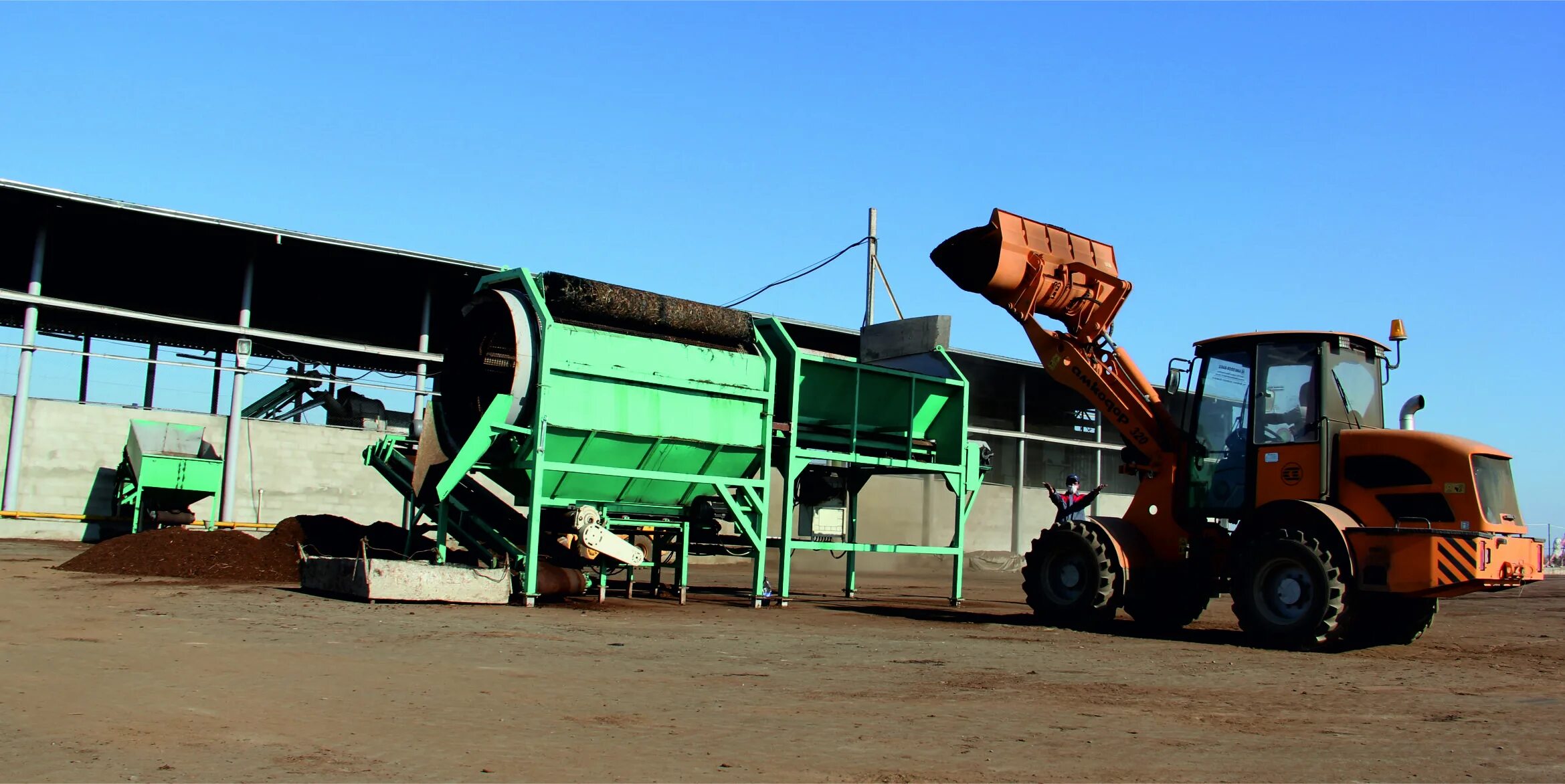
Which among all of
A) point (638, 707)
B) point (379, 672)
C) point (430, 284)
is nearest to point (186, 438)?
point (430, 284)

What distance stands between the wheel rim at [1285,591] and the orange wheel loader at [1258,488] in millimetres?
14

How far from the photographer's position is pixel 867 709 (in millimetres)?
6516

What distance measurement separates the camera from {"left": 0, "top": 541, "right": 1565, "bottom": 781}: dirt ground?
4.97 metres

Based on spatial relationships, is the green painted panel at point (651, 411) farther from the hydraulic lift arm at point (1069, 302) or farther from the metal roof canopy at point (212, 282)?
the metal roof canopy at point (212, 282)

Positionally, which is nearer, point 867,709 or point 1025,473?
point 867,709

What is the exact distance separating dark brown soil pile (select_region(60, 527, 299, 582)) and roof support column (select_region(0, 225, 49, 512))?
964 centimetres

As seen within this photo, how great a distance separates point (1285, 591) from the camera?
35.7 feet

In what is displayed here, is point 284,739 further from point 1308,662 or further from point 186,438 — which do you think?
point 186,438

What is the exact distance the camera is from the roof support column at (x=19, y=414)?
22.8 metres

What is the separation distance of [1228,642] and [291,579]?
1036 cm

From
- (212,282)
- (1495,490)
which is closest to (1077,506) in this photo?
(1495,490)

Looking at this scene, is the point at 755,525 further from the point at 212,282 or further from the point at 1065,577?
the point at 212,282

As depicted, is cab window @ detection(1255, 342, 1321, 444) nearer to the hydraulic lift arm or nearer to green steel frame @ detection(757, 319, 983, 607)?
the hydraulic lift arm

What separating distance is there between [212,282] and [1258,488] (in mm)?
28452
